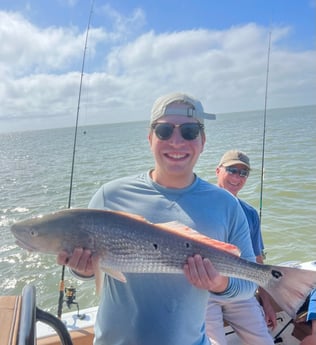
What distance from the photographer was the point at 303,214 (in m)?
11.4

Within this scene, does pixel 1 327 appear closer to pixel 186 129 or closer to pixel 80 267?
pixel 80 267

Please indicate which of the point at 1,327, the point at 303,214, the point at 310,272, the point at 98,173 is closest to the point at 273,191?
the point at 303,214

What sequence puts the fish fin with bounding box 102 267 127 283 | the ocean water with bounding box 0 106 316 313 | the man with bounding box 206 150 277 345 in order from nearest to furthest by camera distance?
the fish fin with bounding box 102 267 127 283, the man with bounding box 206 150 277 345, the ocean water with bounding box 0 106 316 313

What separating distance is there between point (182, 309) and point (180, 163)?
84cm

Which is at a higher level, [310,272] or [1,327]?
[310,272]

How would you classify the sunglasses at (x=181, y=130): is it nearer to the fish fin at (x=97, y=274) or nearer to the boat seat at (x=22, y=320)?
the fish fin at (x=97, y=274)

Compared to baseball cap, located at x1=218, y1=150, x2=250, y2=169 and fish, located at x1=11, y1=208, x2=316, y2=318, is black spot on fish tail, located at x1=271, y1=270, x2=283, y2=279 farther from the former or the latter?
baseball cap, located at x1=218, y1=150, x2=250, y2=169

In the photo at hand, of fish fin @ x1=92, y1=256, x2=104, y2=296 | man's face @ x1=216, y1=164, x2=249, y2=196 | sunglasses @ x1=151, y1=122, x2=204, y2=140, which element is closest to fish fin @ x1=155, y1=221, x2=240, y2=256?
fish fin @ x1=92, y1=256, x2=104, y2=296

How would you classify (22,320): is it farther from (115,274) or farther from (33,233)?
(33,233)

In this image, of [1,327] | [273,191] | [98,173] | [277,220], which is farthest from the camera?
[98,173]

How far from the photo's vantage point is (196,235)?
2.05m

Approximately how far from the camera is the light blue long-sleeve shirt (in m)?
2.01

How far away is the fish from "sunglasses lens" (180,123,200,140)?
54cm

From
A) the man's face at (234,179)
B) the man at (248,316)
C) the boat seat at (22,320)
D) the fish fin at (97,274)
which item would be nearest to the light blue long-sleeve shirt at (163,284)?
the fish fin at (97,274)
